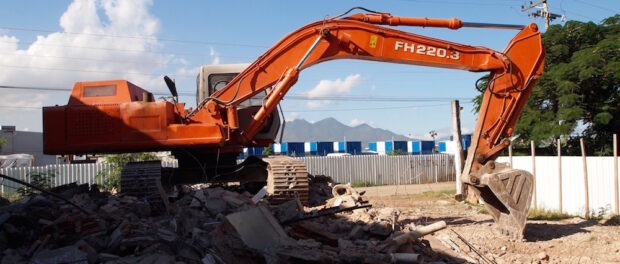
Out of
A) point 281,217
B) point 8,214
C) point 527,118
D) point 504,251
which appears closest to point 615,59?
point 527,118

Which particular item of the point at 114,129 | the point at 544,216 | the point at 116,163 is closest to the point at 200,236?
the point at 114,129

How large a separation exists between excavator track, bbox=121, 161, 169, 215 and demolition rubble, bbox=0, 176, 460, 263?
653 mm

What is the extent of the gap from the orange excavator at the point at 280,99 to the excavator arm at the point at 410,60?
0.6 inches

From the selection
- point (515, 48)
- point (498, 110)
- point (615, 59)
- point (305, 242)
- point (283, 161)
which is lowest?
point (305, 242)

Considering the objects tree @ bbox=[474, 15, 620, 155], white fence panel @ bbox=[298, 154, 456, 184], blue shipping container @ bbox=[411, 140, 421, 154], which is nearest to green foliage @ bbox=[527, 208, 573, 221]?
tree @ bbox=[474, 15, 620, 155]

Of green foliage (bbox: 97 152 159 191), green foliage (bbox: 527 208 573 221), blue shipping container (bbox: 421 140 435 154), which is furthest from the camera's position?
blue shipping container (bbox: 421 140 435 154)

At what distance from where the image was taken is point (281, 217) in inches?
279

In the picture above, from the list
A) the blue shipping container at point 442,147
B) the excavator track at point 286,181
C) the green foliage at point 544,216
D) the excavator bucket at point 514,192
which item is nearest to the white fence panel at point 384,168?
the green foliage at point 544,216

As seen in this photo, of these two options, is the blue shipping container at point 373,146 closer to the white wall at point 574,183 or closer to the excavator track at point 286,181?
the white wall at point 574,183

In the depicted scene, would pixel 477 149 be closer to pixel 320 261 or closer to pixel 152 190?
pixel 320 261

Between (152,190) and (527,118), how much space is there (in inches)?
592

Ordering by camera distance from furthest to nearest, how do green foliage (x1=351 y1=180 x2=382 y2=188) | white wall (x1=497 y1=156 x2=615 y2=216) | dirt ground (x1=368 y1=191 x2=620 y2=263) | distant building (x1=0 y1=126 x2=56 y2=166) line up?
distant building (x1=0 y1=126 x2=56 y2=166) → green foliage (x1=351 y1=180 x2=382 y2=188) → white wall (x1=497 y1=156 x2=615 y2=216) → dirt ground (x1=368 y1=191 x2=620 y2=263)

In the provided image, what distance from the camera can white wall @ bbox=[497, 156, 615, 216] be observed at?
13109 mm

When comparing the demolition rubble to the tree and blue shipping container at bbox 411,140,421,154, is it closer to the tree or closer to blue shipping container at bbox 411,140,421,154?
the tree
